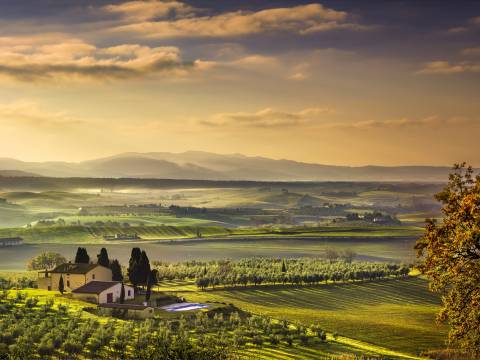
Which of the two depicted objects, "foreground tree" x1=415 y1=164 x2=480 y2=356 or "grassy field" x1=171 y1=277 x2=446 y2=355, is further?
"grassy field" x1=171 y1=277 x2=446 y2=355

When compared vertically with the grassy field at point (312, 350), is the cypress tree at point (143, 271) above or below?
above

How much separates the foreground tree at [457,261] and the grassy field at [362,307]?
104 feet

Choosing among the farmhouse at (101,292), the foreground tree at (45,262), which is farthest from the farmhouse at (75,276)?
the foreground tree at (45,262)

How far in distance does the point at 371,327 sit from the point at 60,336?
118 feet

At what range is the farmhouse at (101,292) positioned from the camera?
88.4 metres

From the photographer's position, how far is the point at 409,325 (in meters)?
83.0

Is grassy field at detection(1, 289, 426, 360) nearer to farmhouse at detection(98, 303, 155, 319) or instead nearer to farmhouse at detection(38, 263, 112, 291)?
farmhouse at detection(98, 303, 155, 319)

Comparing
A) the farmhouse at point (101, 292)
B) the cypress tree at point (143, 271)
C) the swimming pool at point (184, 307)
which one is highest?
the cypress tree at point (143, 271)

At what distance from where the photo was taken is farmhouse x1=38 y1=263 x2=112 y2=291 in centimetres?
9769

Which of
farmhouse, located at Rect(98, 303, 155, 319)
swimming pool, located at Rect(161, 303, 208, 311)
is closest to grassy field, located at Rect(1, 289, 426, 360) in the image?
farmhouse, located at Rect(98, 303, 155, 319)

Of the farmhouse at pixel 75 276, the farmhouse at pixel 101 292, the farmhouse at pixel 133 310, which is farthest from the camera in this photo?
the farmhouse at pixel 75 276

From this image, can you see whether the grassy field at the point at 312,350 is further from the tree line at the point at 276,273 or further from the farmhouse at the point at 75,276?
the tree line at the point at 276,273

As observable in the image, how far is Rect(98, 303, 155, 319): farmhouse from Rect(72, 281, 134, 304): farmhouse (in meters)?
5.43

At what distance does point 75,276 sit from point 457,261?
7000 centimetres
